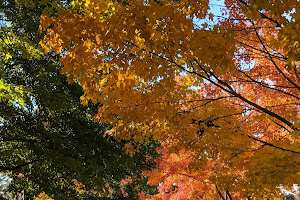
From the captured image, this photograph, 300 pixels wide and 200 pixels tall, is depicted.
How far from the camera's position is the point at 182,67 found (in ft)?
12.0

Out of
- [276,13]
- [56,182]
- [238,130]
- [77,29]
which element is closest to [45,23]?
[77,29]

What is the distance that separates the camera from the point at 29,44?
19.0ft

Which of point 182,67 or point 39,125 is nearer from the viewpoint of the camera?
point 182,67

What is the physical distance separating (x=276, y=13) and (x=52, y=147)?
260 inches

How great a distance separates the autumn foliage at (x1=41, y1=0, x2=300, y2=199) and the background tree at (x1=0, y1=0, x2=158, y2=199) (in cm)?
208

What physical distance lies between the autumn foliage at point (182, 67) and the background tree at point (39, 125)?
81.8 inches

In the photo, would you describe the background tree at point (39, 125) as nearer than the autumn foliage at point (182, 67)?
No

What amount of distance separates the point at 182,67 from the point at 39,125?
541 centimetres

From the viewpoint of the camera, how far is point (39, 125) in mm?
7359

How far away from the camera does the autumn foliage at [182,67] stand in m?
3.09

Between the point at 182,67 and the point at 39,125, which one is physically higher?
the point at 39,125

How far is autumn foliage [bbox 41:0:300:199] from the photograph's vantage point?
3.09m

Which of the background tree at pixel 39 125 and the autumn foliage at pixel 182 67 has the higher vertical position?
the background tree at pixel 39 125

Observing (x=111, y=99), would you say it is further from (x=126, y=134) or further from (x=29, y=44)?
(x=29, y=44)
